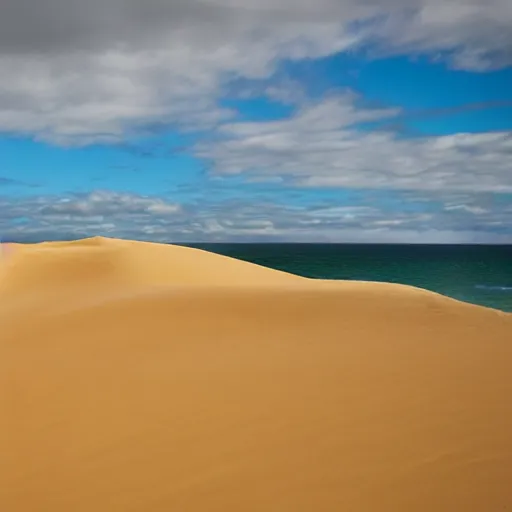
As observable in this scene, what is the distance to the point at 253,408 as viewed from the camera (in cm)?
497

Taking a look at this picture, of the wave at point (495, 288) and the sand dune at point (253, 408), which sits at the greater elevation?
the sand dune at point (253, 408)

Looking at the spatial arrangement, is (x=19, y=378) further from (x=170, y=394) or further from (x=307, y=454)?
(x=307, y=454)

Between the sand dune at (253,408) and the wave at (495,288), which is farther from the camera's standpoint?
the wave at (495,288)

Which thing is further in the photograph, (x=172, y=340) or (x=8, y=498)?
(x=172, y=340)

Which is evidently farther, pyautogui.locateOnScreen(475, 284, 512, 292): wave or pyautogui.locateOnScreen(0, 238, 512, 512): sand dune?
pyautogui.locateOnScreen(475, 284, 512, 292): wave

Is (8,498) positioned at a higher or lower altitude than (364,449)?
lower

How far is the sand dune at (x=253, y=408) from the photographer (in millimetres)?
3660

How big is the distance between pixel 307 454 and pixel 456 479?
3.19 feet

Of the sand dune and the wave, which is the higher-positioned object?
the sand dune

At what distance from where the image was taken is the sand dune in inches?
144

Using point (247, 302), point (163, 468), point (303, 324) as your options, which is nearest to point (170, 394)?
point (163, 468)

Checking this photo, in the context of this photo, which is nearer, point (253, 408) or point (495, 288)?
point (253, 408)

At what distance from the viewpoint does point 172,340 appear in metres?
7.65

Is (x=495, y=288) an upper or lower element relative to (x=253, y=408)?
lower
